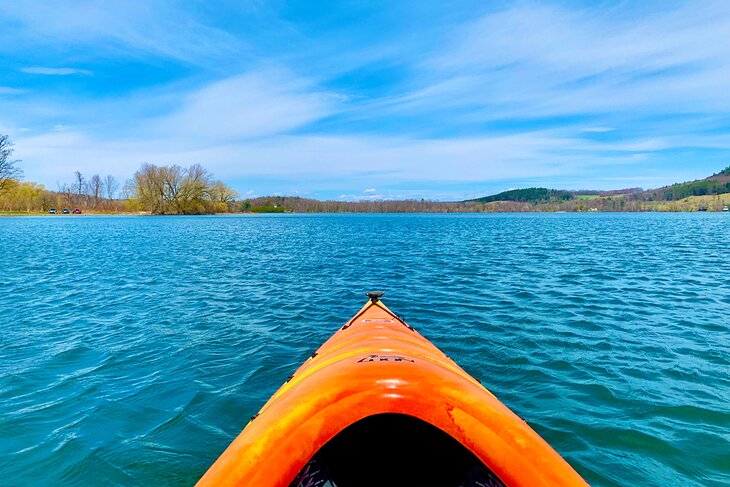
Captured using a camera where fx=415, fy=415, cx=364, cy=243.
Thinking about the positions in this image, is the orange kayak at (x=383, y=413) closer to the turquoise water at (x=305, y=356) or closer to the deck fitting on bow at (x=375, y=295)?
the turquoise water at (x=305, y=356)

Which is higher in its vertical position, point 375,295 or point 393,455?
point 375,295

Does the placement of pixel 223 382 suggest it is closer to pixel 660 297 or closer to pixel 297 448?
pixel 297 448

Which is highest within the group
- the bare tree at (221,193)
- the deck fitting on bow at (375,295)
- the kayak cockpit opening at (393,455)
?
the bare tree at (221,193)

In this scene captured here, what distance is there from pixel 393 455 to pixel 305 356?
15.3ft

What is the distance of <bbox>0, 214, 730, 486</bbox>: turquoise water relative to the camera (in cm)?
520

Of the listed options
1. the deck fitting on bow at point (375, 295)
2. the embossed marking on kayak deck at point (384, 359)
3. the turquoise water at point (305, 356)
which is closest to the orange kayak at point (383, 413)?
the embossed marking on kayak deck at point (384, 359)

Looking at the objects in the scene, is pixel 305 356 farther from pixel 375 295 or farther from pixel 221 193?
pixel 221 193

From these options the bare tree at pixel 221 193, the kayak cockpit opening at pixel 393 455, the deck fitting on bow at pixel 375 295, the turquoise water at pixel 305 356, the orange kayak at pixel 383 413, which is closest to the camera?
the orange kayak at pixel 383 413

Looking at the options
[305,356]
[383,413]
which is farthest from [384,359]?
[305,356]

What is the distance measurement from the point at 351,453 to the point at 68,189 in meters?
159

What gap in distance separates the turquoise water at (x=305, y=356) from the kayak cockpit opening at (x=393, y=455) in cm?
199

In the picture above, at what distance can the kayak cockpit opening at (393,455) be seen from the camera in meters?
3.86

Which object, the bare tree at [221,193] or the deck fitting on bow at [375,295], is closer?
the deck fitting on bow at [375,295]

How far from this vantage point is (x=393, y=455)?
13.4 feet
